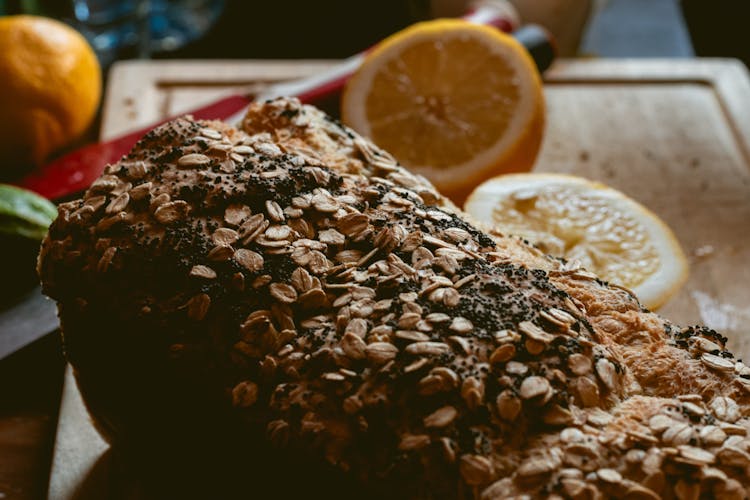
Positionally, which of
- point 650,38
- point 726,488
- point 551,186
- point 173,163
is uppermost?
point 173,163

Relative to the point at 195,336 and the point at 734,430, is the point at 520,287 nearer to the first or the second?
the point at 734,430

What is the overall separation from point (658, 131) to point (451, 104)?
88 cm

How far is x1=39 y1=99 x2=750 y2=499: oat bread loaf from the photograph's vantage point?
117 cm

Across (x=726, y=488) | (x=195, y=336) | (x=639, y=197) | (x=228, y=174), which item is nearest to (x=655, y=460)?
(x=726, y=488)

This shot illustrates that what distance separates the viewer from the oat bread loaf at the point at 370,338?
1.17 metres

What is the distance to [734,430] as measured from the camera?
119 cm

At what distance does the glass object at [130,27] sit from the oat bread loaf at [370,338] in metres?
2.09

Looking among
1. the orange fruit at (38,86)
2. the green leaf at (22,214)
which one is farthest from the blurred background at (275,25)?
the green leaf at (22,214)

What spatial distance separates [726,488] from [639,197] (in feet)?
5.05

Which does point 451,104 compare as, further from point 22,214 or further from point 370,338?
point 370,338

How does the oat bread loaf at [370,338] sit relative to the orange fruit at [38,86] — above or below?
above

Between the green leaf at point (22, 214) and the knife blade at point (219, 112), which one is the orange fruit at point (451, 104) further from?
the green leaf at point (22, 214)

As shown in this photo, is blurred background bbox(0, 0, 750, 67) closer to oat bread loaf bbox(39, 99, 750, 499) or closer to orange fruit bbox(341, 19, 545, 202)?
orange fruit bbox(341, 19, 545, 202)

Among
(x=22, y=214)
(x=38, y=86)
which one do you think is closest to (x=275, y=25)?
(x=38, y=86)
